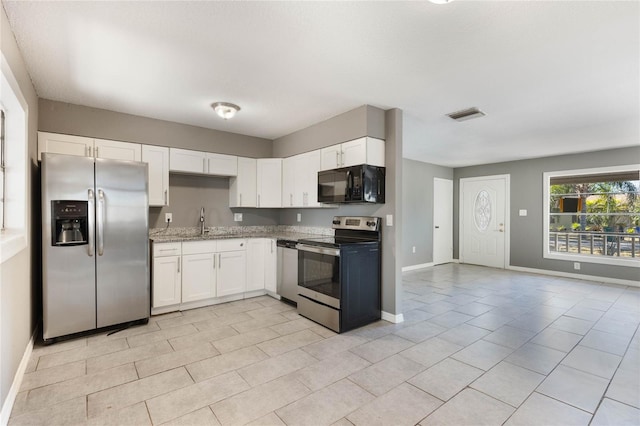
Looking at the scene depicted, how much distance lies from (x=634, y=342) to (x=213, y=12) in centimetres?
452

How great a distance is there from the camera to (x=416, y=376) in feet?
7.59

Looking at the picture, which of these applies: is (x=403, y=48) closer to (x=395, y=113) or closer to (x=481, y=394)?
(x=395, y=113)

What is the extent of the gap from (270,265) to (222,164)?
5.22 feet

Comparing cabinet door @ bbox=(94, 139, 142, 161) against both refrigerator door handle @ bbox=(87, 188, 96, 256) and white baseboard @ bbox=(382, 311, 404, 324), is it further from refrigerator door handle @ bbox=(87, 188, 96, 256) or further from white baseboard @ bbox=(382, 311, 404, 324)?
white baseboard @ bbox=(382, 311, 404, 324)


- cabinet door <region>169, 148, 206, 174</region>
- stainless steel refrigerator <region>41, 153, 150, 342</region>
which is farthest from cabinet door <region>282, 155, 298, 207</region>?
stainless steel refrigerator <region>41, 153, 150, 342</region>

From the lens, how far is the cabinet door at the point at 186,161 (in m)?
4.01

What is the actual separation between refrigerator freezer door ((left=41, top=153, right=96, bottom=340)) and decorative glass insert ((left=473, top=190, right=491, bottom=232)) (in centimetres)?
723

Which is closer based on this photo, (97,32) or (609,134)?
(97,32)

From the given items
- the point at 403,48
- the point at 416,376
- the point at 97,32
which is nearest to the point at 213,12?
the point at 97,32

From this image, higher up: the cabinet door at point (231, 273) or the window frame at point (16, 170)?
the window frame at point (16, 170)

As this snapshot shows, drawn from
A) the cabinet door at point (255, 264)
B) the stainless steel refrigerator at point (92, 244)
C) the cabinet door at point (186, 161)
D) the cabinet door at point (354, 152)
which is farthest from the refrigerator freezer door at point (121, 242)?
the cabinet door at point (354, 152)

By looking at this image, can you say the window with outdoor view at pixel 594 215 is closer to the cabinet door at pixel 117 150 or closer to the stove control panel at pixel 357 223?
the stove control panel at pixel 357 223

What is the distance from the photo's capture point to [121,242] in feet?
10.2

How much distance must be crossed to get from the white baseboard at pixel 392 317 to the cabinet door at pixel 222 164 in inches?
111
